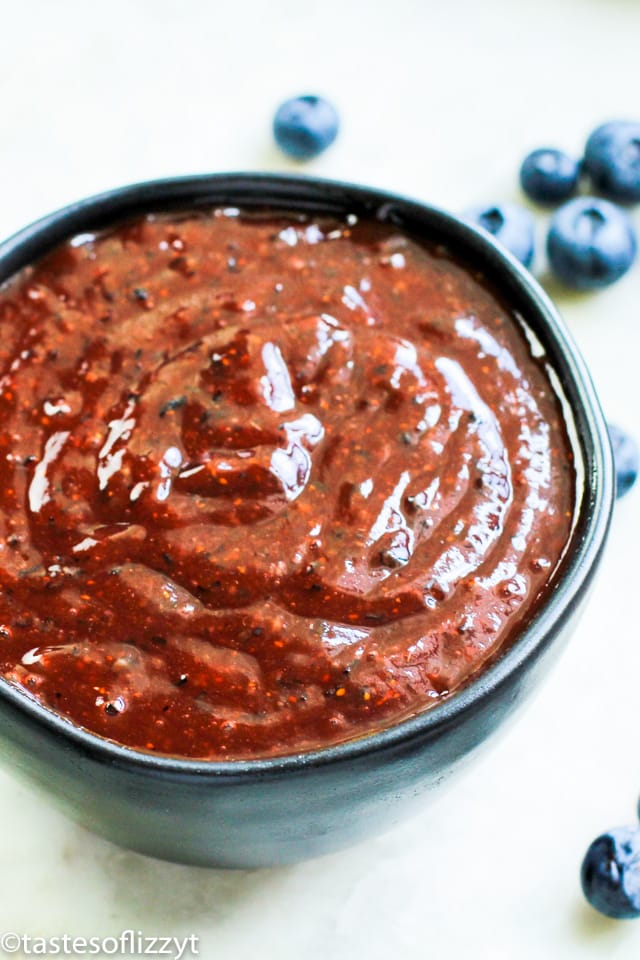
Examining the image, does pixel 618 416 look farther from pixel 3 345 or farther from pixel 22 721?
pixel 22 721

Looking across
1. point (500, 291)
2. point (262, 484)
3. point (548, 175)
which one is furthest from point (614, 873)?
point (548, 175)

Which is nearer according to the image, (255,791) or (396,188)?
(255,791)

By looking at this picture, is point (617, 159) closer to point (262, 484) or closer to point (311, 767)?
point (262, 484)

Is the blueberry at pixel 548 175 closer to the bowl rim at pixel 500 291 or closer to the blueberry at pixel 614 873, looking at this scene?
the bowl rim at pixel 500 291

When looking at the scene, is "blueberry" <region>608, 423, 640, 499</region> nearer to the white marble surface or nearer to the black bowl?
the white marble surface

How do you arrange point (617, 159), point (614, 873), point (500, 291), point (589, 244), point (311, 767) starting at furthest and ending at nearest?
point (617, 159) → point (589, 244) → point (500, 291) → point (614, 873) → point (311, 767)

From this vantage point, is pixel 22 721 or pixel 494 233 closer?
pixel 22 721

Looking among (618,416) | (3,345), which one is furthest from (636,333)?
(3,345)
